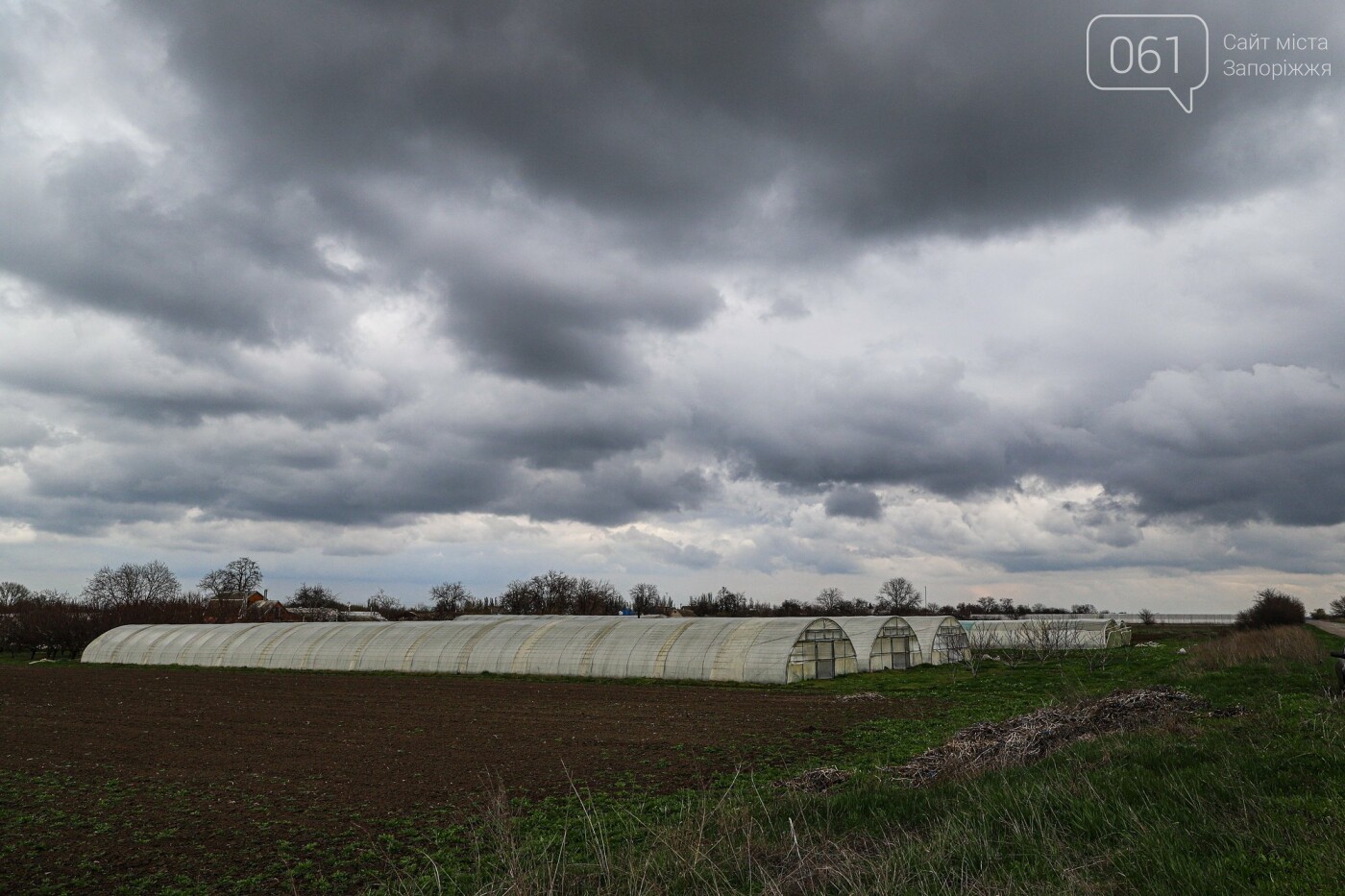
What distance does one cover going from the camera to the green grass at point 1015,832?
25.7 ft

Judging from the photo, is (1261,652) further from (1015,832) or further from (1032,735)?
(1015,832)

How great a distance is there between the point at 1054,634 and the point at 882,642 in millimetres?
22135

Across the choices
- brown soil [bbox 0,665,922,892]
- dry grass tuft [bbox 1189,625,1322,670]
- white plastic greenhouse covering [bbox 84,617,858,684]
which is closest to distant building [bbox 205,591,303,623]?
white plastic greenhouse covering [bbox 84,617,858,684]

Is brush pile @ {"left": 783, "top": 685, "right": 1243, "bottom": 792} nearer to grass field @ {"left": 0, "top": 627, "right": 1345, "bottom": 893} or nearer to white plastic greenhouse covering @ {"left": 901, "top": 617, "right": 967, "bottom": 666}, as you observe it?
grass field @ {"left": 0, "top": 627, "right": 1345, "bottom": 893}

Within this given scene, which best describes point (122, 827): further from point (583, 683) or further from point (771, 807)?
point (583, 683)

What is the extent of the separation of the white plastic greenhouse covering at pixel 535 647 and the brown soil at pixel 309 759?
11.8 ft

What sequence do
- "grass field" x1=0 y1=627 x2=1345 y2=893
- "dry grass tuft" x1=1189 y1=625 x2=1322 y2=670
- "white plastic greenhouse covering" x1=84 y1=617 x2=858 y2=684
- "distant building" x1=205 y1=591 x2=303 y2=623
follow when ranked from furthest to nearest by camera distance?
1. "distant building" x1=205 y1=591 x2=303 y2=623
2. "white plastic greenhouse covering" x1=84 y1=617 x2=858 y2=684
3. "dry grass tuft" x1=1189 y1=625 x2=1322 y2=670
4. "grass field" x1=0 y1=627 x2=1345 y2=893

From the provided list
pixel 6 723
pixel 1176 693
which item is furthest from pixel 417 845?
pixel 6 723

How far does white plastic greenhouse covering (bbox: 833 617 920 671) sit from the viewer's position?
47.2m

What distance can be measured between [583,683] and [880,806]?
3291cm

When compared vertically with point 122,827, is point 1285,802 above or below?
above

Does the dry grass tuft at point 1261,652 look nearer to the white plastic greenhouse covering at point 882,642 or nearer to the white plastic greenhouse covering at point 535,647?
the white plastic greenhouse covering at point 882,642

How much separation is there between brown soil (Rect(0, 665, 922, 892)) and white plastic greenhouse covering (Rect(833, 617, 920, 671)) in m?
10.5

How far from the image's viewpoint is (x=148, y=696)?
1494 inches
